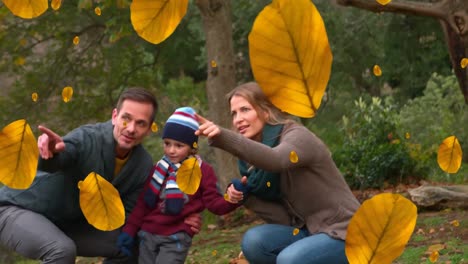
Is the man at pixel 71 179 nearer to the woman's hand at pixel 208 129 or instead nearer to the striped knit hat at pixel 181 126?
the striped knit hat at pixel 181 126

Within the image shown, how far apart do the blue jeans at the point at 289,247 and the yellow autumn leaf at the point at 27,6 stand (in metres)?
2.25

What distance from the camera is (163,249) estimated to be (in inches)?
161

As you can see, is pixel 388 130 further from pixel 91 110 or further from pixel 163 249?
pixel 163 249

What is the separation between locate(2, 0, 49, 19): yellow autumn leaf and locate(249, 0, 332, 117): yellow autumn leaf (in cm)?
33

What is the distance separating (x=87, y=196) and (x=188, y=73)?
1644 cm

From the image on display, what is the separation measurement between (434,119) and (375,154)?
2957mm

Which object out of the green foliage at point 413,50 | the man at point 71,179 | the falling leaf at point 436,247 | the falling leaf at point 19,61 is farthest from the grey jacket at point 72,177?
the green foliage at point 413,50

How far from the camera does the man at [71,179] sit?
11.9 feet

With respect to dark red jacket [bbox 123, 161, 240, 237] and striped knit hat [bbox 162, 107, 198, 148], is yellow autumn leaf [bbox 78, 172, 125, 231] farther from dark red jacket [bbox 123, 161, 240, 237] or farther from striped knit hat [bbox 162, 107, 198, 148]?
dark red jacket [bbox 123, 161, 240, 237]

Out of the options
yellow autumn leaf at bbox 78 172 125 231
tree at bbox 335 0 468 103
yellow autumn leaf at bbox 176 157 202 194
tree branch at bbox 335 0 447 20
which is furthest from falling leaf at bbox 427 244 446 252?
yellow autumn leaf at bbox 78 172 125 231

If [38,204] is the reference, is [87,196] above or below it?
above

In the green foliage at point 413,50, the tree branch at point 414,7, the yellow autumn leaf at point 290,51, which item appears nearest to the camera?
the yellow autumn leaf at point 290,51

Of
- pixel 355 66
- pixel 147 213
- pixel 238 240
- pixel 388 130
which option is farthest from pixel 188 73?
pixel 147 213

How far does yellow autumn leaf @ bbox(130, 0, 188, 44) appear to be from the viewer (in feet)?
3.88
